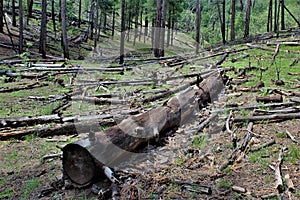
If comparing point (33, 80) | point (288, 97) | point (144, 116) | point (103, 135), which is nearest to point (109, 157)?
point (103, 135)

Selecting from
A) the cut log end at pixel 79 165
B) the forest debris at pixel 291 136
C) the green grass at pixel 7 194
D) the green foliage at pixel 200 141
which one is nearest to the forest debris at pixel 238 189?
the green foliage at pixel 200 141

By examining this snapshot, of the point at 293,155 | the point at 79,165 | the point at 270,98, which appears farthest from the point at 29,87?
the point at 293,155

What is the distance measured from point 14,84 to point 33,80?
0.99m

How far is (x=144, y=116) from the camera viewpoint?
6102mm

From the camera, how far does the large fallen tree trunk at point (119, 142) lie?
4.74 m

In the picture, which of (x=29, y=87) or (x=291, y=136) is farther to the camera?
(x=29, y=87)

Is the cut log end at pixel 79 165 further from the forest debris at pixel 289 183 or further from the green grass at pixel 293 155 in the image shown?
the green grass at pixel 293 155

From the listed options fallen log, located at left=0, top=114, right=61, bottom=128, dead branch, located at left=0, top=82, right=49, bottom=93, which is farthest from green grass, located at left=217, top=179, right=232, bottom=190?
dead branch, located at left=0, top=82, right=49, bottom=93

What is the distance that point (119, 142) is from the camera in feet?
17.2

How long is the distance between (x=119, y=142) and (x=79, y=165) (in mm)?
833

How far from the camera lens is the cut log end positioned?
186 inches

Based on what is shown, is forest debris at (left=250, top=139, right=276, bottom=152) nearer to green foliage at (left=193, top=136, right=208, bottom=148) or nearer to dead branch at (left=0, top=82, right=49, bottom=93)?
green foliage at (left=193, top=136, right=208, bottom=148)

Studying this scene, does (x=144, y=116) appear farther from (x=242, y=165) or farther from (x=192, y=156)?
(x=242, y=165)

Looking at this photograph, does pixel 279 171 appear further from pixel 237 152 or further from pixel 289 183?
pixel 237 152
